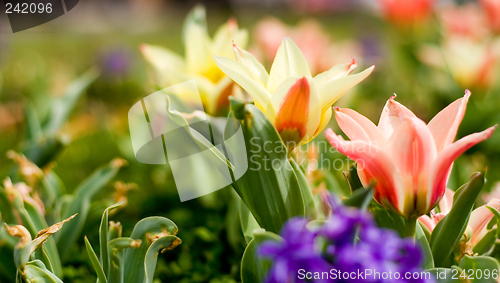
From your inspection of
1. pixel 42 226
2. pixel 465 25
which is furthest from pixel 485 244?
pixel 465 25

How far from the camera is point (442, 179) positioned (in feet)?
1.82

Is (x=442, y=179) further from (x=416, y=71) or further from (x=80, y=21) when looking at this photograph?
(x=80, y=21)

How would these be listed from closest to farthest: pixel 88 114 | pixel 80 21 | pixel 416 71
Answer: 1. pixel 416 71
2. pixel 88 114
3. pixel 80 21

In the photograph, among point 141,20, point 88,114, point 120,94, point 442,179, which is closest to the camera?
point 442,179

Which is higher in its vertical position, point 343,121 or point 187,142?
point 343,121

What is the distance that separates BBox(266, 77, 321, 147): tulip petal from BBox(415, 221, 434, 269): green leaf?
0.22 metres

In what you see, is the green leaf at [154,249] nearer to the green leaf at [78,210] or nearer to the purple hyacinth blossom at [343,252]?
the purple hyacinth blossom at [343,252]

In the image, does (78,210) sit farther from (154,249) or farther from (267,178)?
(267,178)

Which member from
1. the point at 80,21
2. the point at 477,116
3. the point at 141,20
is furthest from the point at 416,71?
the point at 141,20

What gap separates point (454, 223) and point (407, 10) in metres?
2.38

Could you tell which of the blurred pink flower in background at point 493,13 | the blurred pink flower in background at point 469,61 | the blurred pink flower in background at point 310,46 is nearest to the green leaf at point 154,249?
the blurred pink flower in background at point 310,46

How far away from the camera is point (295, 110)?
24.1 inches

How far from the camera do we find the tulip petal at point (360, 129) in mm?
555

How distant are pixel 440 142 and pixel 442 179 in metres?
0.06
